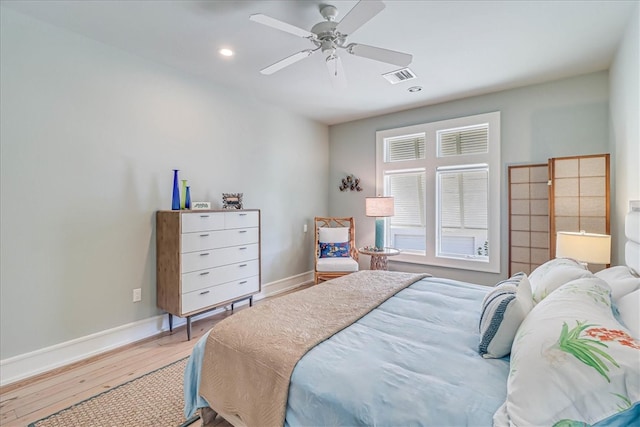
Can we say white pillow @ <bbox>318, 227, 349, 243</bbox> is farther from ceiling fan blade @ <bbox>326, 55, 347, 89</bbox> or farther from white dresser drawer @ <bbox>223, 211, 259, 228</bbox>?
ceiling fan blade @ <bbox>326, 55, 347, 89</bbox>

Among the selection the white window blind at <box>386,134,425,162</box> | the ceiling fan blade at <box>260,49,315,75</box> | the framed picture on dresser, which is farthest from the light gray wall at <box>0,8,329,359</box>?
the white window blind at <box>386,134,425,162</box>

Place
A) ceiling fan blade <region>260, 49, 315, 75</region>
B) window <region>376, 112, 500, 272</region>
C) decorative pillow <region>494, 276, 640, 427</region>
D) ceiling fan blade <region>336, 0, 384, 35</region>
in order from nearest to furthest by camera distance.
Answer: decorative pillow <region>494, 276, 640, 427</region>
ceiling fan blade <region>336, 0, 384, 35</region>
ceiling fan blade <region>260, 49, 315, 75</region>
window <region>376, 112, 500, 272</region>

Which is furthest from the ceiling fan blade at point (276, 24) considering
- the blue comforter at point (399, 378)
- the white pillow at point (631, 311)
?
the white pillow at point (631, 311)

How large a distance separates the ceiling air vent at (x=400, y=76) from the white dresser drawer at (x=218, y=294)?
2751mm

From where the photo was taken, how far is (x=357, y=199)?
16.2ft

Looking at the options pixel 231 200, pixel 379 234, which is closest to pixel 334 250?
pixel 379 234

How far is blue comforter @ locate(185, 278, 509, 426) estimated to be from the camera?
1.00m

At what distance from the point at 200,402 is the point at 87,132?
2.38m

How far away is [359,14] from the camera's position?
1.77m

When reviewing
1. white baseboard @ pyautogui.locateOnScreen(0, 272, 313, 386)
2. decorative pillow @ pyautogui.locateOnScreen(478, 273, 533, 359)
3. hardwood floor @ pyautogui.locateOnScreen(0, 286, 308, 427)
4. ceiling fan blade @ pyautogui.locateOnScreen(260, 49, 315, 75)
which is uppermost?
ceiling fan blade @ pyautogui.locateOnScreen(260, 49, 315, 75)

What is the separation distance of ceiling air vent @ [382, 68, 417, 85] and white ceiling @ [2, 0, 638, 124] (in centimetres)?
8

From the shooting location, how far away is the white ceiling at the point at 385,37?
213 centimetres

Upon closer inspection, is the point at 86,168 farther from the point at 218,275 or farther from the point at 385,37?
the point at 385,37

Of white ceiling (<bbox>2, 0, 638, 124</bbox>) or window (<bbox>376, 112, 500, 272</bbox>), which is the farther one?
window (<bbox>376, 112, 500, 272</bbox>)
